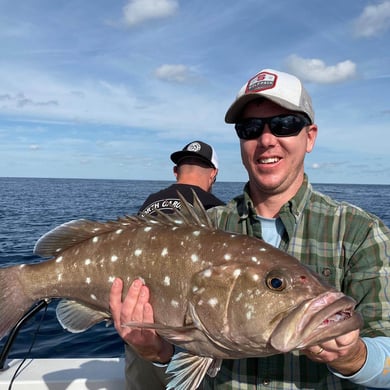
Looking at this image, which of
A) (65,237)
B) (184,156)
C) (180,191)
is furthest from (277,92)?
(184,156)

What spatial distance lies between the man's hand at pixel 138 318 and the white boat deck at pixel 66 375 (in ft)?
7.20

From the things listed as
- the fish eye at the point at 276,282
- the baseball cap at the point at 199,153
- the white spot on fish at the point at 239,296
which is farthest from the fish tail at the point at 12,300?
the baseball cap at the point at 199,153

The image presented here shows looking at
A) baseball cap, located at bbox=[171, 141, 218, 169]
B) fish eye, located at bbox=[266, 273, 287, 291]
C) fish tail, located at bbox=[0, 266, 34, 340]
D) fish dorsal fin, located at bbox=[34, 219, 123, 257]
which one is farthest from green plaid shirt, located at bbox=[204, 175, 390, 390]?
baseball cap, located at bbox=[171, 141, 218, 169]

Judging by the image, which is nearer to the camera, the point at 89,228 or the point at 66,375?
the point at 89,228

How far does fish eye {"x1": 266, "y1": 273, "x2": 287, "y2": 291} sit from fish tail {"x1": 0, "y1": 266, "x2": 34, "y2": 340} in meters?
2.17

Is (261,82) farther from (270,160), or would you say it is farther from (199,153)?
(199,153)

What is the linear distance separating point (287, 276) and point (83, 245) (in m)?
1.86

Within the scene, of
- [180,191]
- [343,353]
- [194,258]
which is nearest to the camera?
[343,353]

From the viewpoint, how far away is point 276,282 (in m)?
2.74

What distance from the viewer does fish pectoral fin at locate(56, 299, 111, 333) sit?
12.0ft

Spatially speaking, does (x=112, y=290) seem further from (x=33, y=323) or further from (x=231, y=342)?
(x=33, y=323)

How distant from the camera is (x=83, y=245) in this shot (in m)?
3.69

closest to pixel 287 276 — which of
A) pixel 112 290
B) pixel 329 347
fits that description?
pixel 329 347

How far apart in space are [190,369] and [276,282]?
35.2 inches
